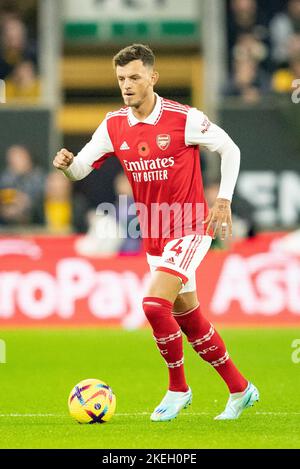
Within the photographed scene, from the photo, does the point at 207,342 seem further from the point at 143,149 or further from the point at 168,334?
the point at 143,149

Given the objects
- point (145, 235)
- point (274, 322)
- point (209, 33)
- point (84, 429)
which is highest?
point (209, 33)

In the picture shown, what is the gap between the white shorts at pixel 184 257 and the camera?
7973 millimetres

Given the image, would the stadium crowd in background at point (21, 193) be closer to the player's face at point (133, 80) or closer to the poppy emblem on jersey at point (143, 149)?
the poppy emblem on jersey at point (143, 149)

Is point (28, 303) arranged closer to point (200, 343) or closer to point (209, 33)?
point (209, 33)

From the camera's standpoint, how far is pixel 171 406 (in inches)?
322

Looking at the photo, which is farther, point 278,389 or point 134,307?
point 134,307

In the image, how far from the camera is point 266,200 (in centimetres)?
1895

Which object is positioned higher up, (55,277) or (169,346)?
(169,346)

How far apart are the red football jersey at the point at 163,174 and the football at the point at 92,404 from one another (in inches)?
40.1

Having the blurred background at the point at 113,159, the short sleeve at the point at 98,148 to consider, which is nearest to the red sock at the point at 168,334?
the short sleeve at the point at 98,148

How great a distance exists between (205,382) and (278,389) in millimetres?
853

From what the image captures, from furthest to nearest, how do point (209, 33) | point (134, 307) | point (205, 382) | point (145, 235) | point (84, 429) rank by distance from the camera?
point (209, 33)
point (134, 307)
point (205, 382)
point (145, 235)
point (84, 429)

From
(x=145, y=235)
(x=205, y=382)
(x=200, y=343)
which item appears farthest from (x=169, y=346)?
(x=205, y=382)
